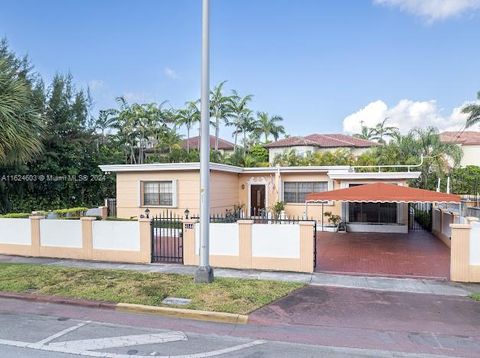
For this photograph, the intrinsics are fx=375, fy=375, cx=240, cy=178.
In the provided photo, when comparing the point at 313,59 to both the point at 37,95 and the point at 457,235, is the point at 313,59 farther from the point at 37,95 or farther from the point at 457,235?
the point at 37,95

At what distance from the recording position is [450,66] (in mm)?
19656

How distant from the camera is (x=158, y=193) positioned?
1958cm

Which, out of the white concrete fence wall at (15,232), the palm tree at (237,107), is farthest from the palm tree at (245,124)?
the white concrete fence wall at (15,232)

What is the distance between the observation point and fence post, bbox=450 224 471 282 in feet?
29.3

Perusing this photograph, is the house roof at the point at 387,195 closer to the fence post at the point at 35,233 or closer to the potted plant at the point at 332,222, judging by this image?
the potted plant at the point at 332,222

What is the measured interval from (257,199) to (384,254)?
10.8 meters

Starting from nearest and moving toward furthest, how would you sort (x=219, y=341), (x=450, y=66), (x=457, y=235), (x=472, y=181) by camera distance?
(x=219, y=341), (x=457, y=235), (x=450, y=66), (x=472, y=181)

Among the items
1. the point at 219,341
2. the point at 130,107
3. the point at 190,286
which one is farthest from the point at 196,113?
the point at 219,341

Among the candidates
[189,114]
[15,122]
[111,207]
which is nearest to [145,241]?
[15,122]

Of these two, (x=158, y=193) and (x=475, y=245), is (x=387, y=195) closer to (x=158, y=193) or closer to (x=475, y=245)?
(x=475, y=245)

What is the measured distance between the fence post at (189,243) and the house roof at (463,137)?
37275 millimetres

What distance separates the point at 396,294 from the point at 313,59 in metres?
13.3

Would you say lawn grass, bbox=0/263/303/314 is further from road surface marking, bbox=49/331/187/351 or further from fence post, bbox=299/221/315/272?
fence post, bbox=299/221/315/272

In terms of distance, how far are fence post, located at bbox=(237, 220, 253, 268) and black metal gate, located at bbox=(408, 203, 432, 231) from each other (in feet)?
40.3
